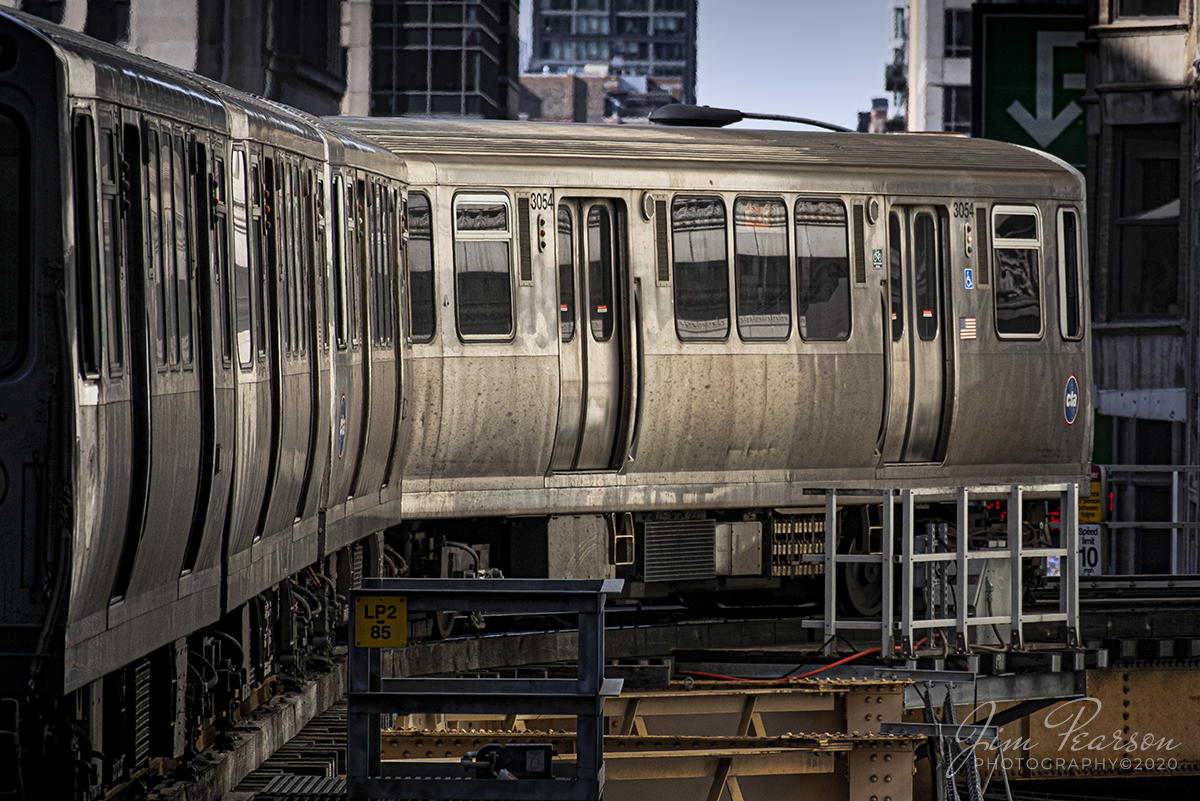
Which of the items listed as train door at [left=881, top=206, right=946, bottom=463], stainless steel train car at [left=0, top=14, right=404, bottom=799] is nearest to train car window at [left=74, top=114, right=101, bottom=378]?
stainless steel train car at [left=0, top=14, right=404, bottom=799]

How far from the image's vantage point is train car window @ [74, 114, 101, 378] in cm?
604

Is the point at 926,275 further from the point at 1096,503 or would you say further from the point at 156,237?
the point at 156,237

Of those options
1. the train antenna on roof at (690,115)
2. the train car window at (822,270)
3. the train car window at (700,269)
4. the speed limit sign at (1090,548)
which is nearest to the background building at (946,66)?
the speed limit sign at (1090,548)

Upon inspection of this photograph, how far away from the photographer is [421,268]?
1322 centimetres

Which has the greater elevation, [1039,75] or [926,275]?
[1039,75]

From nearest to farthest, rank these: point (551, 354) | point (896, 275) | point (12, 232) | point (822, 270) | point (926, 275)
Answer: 1. point (12, 232)
2. point (551, 354)
3. point (822, 270)
4. point (896, 275)
5. point (926, 275)

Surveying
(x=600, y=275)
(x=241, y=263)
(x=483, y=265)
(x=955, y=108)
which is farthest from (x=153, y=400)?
(x=955, y=108)

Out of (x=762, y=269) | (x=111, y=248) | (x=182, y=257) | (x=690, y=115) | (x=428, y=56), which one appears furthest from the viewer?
Result: (x=428, y=56)

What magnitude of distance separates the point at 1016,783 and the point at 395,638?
37.3 ft

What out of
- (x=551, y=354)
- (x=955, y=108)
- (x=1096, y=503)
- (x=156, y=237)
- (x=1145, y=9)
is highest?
(x=955, y=108)

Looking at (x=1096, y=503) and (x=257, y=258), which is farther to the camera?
(x=1096, y=503)

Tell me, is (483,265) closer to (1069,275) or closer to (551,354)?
(551,354)

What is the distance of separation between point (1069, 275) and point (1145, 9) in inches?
419

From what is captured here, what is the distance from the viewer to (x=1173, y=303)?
24.2 metres
